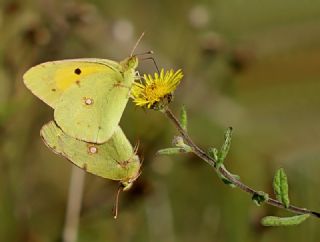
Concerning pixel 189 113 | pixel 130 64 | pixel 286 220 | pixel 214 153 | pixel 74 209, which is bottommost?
pixel 286 220

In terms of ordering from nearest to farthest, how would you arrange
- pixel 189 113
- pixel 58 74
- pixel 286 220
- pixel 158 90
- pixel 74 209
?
pixel 286 220
pixel 158 90
pixel 58 74
pixel 74 209
pixel 189 113

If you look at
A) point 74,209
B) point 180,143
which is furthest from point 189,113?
point 180,143

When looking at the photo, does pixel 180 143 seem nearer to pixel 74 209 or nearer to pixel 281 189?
pixel 281 189

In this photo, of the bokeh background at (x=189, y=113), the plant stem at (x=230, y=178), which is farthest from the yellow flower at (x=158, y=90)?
the bokeh background at (x=189, y=113)

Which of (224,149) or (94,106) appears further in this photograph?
(94,106)

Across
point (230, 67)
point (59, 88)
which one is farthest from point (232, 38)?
point (59, 88)

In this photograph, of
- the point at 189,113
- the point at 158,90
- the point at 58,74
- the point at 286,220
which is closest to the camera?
the point at 286,220

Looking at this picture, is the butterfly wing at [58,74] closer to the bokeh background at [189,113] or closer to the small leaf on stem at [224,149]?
the small leaf on stem at [224,149]
